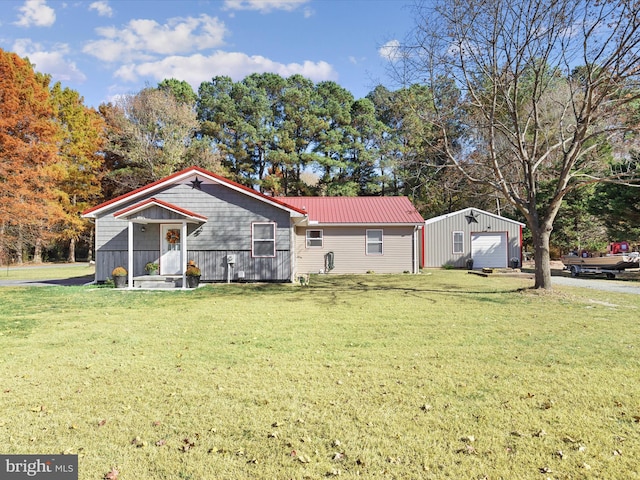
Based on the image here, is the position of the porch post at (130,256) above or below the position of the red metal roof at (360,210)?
below

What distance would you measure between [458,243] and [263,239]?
1398 cm

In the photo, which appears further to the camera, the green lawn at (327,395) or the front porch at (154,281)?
the front porch at (154,281)

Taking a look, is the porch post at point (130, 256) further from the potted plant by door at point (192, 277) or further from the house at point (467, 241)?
the house at point (467, 241)

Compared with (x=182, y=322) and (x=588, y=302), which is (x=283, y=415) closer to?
(x=182, y=322)

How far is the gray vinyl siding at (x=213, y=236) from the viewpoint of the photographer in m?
15.9

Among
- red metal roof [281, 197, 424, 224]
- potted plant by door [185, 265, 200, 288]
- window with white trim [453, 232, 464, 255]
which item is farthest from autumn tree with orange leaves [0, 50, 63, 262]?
window with white trim [453, 232, 464, 255]

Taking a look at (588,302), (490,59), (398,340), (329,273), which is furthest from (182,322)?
(329,273)

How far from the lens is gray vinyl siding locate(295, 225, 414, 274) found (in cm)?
2127

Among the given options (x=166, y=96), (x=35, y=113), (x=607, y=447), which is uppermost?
(x=166, y=96)

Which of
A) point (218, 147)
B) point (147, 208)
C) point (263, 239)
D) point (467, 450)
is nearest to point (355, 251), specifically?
point (263, 239)

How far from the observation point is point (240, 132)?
3591 cm

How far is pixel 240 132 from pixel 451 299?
28914 millimetres

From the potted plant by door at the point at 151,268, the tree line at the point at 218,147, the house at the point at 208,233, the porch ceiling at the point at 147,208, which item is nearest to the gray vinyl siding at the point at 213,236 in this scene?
the house at the point at 208,233

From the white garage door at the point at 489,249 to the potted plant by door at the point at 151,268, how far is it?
59.6 feet
